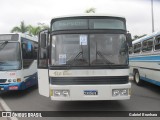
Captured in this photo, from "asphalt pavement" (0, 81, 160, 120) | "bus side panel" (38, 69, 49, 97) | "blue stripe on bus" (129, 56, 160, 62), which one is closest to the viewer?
"bus side panel" (38, 69, 49, 97)

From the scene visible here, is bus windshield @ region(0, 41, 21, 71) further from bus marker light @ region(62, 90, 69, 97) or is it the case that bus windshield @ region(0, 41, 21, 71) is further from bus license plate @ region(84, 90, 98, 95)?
bus license plate @ region(84, 90, 98, 95)

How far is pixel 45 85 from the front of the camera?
823 cm

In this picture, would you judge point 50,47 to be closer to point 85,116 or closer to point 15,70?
point 85,116

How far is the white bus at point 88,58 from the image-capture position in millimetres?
7422

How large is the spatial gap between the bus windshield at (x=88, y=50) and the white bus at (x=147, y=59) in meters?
3.52

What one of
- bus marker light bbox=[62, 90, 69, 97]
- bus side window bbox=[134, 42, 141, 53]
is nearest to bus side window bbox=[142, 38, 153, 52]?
bus side window bbox=[134, 42, 141, 53]

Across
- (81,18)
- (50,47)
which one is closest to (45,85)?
(50,47)

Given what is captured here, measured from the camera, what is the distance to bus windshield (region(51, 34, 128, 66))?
24.7 ft

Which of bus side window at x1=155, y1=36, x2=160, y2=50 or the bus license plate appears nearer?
the bus license plate

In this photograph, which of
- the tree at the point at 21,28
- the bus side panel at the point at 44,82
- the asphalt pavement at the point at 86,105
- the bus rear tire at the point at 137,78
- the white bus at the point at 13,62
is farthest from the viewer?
the tree at the point at 21,28

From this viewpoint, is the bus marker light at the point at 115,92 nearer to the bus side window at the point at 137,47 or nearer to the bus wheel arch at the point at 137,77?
the bus wheel arch at the point at 137,77

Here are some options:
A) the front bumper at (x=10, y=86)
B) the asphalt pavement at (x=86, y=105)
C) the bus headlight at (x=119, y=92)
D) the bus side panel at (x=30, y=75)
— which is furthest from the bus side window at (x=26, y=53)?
the bus headlight at (x=119, y=92)

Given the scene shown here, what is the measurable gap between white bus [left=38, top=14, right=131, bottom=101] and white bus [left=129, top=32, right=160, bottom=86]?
11.3 feet

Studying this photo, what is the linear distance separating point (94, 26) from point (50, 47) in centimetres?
152
